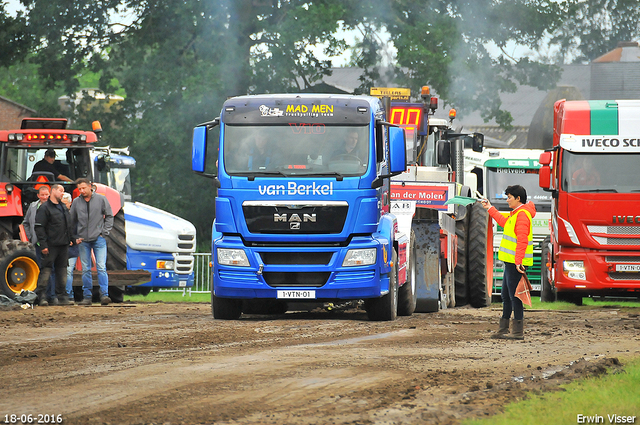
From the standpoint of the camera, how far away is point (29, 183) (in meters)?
18.4

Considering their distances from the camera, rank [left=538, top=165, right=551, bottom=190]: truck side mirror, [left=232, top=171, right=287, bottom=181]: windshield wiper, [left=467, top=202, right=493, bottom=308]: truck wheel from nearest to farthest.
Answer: [left=232, top=171, right=287, bottom=181]: windshield wiper, [left=538, top=165, right=551, bottom=190]: truck side mirror, [left=467, top=202, right=493, bottom=308]: truck wheel

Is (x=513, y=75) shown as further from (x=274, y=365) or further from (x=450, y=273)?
(x=274, y=365)

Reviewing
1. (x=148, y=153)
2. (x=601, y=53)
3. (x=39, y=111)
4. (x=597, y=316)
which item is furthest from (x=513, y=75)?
(x=601, y=53)

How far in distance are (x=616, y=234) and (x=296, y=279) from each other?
6410mm

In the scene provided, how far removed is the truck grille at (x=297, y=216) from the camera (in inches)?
513

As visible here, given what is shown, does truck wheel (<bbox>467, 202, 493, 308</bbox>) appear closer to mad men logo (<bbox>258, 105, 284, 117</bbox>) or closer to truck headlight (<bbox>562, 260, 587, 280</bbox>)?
truck headlight (<bbox>562, 260, 587, 280</bbox>)

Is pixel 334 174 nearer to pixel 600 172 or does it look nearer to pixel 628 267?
pixel 600 172

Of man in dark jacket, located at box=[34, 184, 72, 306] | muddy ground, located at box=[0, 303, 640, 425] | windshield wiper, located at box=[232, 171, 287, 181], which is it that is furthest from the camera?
man in dark jacket, located at box=[34, 184, 72, 306]

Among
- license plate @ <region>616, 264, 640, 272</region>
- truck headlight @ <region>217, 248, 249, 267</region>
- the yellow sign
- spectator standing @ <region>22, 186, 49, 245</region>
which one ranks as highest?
the yellow sign

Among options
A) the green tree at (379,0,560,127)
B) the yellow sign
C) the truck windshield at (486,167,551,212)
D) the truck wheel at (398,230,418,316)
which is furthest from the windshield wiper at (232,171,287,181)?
the green tree at (379,0,560,127)

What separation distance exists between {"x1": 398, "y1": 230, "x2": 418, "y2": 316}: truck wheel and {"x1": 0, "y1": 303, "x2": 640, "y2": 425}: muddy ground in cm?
85

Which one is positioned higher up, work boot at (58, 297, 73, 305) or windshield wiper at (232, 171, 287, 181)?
windshield wiper at (232, 171, 287, 181)

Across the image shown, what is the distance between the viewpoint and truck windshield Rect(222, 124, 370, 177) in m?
13.2

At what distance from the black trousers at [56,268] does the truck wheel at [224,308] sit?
13.1ft
